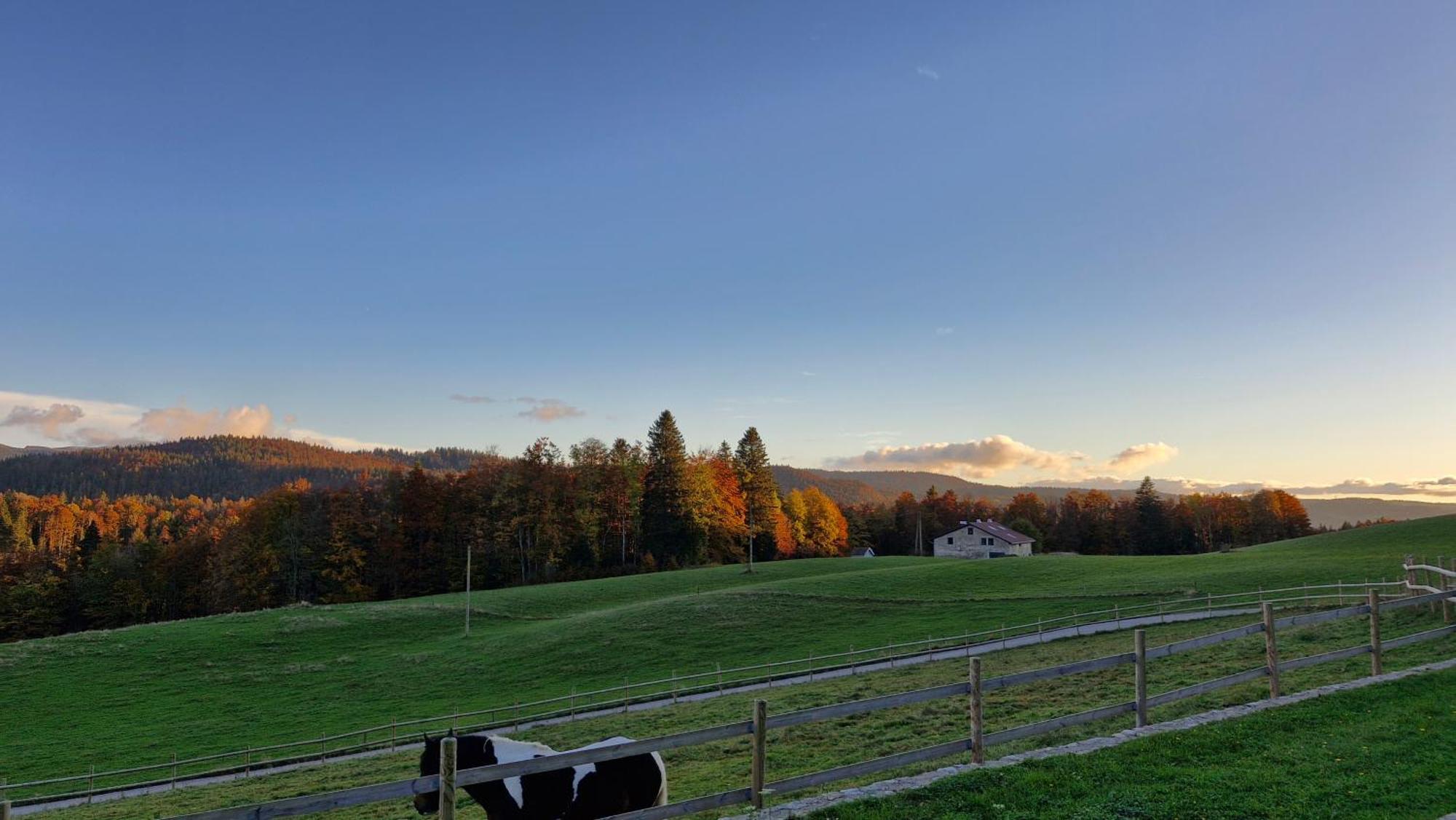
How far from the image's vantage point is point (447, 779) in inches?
241

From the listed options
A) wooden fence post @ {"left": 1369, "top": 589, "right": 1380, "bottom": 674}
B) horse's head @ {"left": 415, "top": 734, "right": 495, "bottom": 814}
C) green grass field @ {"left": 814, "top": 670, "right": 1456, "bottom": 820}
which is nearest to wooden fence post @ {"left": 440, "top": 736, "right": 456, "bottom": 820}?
horse's head @ {"left": 415, "top": 734, "right": 495, "bottom": 814}

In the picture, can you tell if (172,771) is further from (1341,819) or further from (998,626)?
(998,626)

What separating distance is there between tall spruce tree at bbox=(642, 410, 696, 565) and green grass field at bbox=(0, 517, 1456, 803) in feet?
83.0

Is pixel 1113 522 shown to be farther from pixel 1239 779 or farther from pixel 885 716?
pixel 1239 779

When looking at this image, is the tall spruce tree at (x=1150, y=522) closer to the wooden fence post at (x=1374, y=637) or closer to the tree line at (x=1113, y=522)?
the tree line at (x=1113, y=522)

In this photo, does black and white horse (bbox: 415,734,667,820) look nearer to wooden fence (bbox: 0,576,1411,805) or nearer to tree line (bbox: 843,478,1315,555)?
wooden fence (bbox: 0,576,1411,805)

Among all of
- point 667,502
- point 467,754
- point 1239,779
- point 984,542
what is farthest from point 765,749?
point 984,542

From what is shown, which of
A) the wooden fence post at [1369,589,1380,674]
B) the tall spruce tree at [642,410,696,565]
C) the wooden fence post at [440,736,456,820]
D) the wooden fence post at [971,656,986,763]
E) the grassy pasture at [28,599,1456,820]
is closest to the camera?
the wooden fence post at [440,736,456,820]

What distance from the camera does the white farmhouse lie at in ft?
293

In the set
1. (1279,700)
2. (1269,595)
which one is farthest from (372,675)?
(1269,595)

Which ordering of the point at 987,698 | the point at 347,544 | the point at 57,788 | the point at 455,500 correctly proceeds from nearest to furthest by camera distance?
the point at 987,698 < the point at 57,788 < the point at 347,544 < the point at 455,500

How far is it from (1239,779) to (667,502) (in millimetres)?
76911

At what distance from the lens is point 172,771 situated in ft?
79.8

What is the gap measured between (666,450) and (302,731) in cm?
5804
